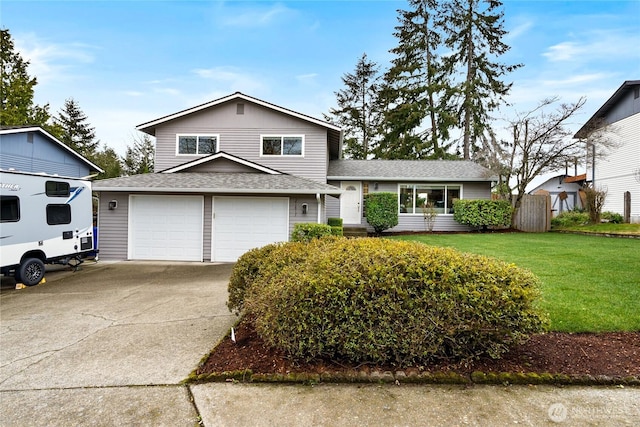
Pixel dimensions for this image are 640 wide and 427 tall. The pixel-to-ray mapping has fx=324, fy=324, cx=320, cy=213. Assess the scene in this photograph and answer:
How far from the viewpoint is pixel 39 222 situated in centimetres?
741

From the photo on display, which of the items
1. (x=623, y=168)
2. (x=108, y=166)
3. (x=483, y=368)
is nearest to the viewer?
(x=483, y=368)

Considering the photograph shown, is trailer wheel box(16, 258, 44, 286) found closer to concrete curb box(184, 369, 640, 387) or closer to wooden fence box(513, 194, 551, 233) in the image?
concrete curb box(184, 369, 640, 387)

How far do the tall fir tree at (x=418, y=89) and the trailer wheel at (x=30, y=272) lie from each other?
22.4 metres

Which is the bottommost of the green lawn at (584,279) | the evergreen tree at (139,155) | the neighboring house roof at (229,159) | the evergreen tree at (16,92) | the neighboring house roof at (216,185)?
the green lawn at (584,279)

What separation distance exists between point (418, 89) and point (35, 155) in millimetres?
24305

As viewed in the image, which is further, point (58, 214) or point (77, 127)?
point (77, 127)

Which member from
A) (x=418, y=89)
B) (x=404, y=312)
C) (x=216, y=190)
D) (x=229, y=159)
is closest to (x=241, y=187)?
(x=216, y=190)

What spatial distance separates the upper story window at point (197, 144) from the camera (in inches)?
538

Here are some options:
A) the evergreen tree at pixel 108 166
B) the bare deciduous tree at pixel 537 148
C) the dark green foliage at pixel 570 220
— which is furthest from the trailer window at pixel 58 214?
the dark green foliage at pixel 570 220

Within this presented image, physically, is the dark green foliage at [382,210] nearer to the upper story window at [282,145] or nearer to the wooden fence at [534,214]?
the upper story window at [282,145]

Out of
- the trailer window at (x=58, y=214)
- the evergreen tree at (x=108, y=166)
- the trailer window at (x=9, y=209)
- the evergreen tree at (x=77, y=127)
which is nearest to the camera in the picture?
the trailer window at (x=9, y=209)

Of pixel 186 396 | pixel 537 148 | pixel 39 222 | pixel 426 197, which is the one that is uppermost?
pixel 537 148

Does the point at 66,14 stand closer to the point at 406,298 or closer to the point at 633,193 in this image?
the point at 406,298

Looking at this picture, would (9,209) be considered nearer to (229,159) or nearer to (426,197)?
(229,159)
